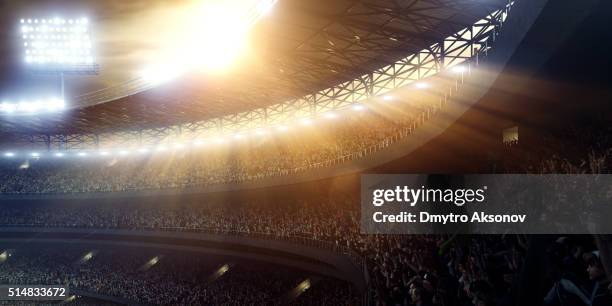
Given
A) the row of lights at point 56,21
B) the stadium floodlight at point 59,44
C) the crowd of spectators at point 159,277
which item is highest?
the row of lights at point 56,21

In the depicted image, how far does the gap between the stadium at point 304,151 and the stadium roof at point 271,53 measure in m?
0.13

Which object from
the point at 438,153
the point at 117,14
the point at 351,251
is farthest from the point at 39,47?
the point at 438,153

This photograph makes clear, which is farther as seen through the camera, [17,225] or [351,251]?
[17,225]

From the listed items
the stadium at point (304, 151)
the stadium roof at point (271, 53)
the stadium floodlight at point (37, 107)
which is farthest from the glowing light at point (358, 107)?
the stadium floodlight at point (37, 107)

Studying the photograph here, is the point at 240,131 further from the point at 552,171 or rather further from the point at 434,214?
the point at 552,171

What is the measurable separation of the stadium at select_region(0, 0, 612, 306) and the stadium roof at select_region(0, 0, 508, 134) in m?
0.13

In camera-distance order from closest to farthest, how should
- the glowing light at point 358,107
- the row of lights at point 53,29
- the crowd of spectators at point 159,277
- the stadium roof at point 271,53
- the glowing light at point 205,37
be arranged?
the stadium roof at point 271,53
the glowing light at point 205,37
the row of lights at point 53,29
the crowd of spectators at point 159,277
the glowing light at point 358,107

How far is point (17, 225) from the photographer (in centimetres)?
4284

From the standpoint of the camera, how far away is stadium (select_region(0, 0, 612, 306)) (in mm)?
8297

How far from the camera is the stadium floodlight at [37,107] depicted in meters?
30.2

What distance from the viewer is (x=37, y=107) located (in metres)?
31.7

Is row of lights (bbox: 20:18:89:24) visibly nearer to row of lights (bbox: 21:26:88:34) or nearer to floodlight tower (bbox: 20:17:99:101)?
floodlight tower (bbox: 20:17:99:101)

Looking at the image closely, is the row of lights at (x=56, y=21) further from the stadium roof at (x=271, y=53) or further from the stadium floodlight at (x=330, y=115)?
the stadium floodlight at (x=330, y=115)

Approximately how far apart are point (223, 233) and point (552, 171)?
23.1m
